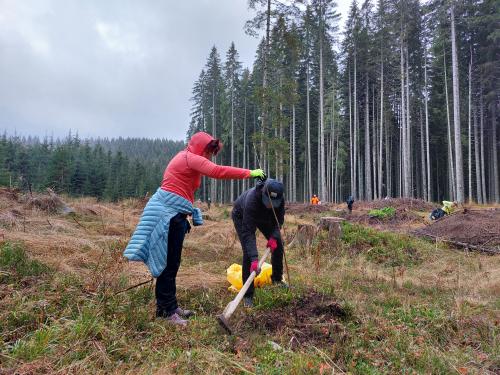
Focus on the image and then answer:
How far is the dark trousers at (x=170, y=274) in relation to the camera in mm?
3385

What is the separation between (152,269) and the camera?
3.20m

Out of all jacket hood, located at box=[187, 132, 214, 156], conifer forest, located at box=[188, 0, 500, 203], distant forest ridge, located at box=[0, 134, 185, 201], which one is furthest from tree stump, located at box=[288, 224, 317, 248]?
distant forest ridge, located at box=[0, 134, 185, 201]

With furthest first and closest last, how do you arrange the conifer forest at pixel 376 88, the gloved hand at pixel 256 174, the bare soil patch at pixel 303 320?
the conifer forest at pixel 376 88 → the gloved hand at pixel 256 174 → the bare soil patch at pixel 303 320

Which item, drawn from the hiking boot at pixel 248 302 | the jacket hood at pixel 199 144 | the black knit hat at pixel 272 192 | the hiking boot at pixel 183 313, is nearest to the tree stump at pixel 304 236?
the hiking boot at pixel 248 302

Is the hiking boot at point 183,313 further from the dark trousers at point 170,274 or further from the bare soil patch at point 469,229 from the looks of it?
the bare soil patch at point 469,229

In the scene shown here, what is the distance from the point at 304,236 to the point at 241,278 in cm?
399

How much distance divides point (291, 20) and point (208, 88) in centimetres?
2480

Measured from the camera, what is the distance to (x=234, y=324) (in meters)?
3.32

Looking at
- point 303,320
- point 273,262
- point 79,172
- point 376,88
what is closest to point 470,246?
point 273,262

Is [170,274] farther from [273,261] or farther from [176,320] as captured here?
[273,261]

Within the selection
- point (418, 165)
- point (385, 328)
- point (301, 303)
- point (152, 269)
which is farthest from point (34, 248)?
point (418, 165)

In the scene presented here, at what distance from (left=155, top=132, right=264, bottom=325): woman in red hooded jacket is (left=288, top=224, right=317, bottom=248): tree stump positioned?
500 centimetres

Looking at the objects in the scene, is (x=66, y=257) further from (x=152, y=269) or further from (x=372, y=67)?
(x=372, y=67)

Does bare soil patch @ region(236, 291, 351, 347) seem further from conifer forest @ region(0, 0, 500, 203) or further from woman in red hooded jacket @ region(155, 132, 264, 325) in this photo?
conifer forest @ region(0, 0, 500, 203)
